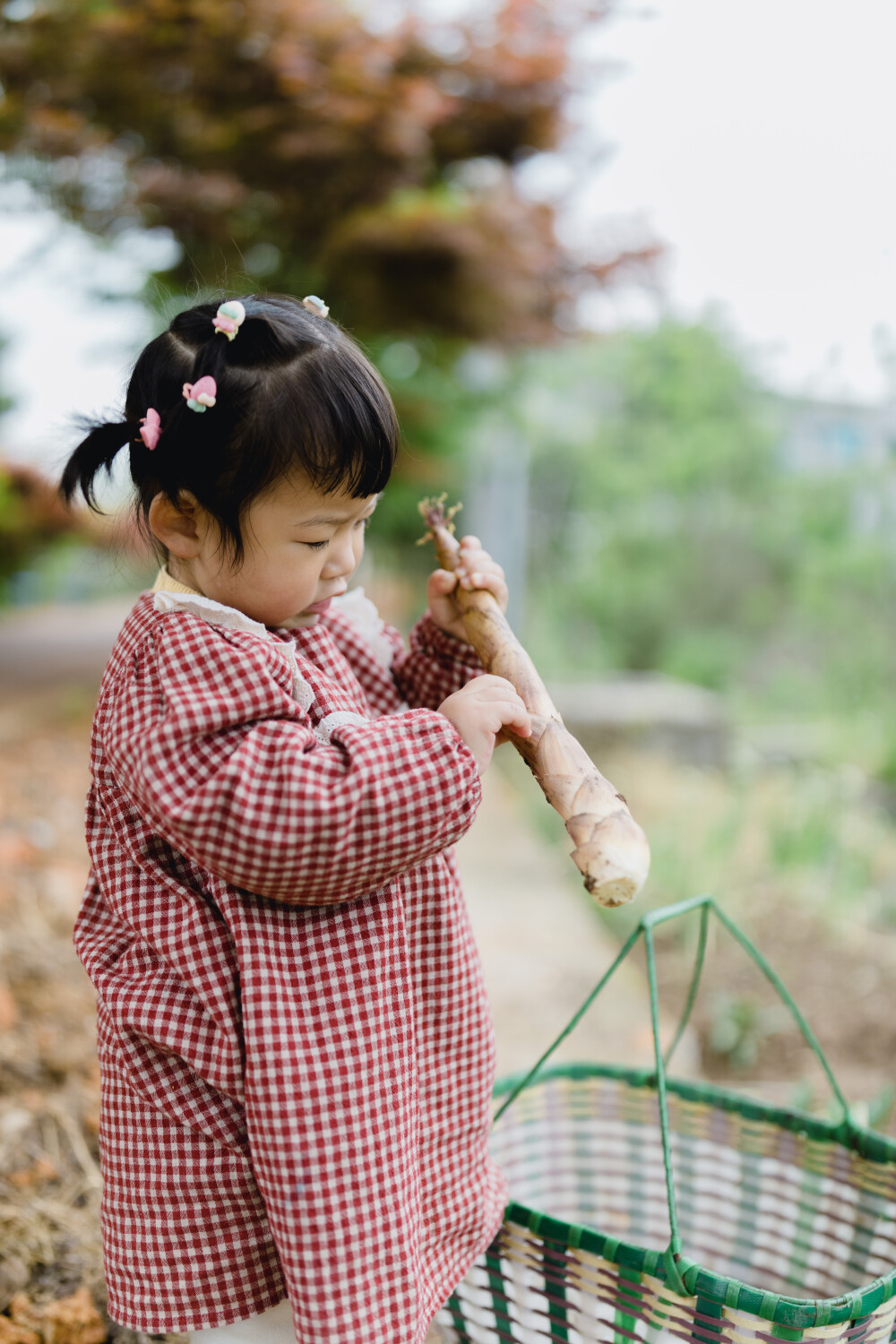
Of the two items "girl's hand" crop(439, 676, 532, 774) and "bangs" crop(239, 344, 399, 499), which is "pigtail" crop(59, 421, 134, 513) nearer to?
"bangs" crop(239, 344, 399, 499)

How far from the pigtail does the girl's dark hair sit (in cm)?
3

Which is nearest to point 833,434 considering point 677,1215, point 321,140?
point 321,140

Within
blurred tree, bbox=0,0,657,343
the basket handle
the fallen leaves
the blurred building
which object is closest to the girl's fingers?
the basket handle

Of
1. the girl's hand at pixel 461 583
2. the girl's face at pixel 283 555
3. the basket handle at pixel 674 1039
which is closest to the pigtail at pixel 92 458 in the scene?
the girl's face at pixel 283 555

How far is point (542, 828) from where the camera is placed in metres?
3.99

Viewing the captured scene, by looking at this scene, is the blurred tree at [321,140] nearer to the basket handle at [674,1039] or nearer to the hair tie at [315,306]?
the hair tie at [315,306]

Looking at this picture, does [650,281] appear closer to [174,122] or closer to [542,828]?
[174,122]

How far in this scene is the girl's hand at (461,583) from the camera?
3.88 ft

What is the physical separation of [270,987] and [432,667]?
1.49ft

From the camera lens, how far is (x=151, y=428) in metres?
0.96

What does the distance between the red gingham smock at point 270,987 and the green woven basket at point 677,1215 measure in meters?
0.13

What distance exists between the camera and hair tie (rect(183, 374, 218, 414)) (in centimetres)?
92

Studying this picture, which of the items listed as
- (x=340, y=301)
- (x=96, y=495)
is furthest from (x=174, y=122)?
(x=96, y=495)

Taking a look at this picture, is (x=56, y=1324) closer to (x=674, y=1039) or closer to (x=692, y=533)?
(x=674, y=1039)
